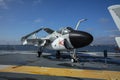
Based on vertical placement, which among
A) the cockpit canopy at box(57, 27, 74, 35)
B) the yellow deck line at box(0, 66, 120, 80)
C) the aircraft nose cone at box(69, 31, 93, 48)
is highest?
the cockpit canopy at box(57, 27, 74, 35)

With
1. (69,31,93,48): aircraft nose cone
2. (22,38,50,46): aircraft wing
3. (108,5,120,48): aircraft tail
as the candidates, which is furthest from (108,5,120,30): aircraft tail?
(22,38,50,46): aircraft wing

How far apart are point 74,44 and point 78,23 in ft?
11.7

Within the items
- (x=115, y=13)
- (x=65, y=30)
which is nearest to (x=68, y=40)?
(x=65, y=30)

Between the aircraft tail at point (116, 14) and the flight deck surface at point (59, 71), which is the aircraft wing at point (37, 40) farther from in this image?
the aircraft tail at point (116, 14)

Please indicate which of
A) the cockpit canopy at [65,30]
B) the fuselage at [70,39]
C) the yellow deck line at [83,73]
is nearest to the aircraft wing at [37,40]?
the fuselage at [70,39]

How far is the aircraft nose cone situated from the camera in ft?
52.3

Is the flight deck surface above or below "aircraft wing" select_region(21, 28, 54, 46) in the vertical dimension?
below

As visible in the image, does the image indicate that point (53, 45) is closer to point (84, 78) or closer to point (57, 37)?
point (57, 37)

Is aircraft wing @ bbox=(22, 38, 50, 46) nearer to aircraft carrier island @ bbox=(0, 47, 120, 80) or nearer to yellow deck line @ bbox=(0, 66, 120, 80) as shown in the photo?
aircraft carrier island @ bbox=(0, 47, 120, 80)

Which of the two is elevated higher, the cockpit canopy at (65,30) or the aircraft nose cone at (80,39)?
the cockpit canopy at (65,30)

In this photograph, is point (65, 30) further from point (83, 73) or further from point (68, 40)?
point (83, 73)

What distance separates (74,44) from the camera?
16828 millimetres

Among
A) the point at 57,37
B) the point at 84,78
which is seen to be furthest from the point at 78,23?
the point at 84,78

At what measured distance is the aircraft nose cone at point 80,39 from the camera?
1594 cm
